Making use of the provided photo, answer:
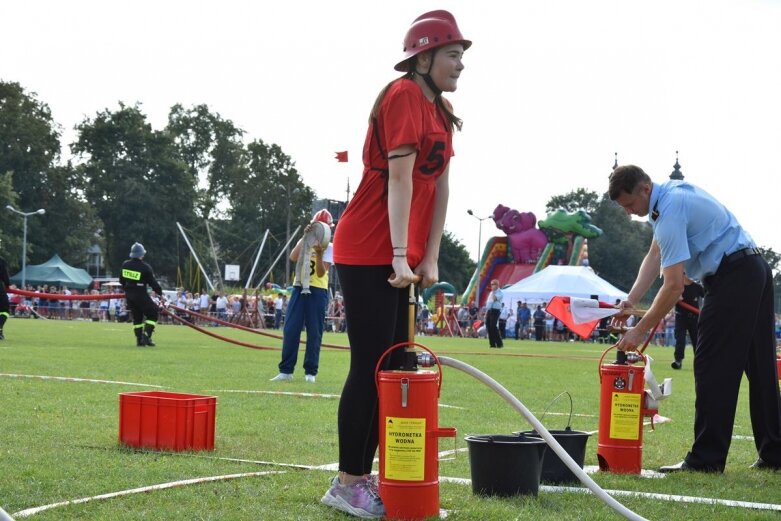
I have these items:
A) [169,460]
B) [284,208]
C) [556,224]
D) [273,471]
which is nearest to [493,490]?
[273,471]

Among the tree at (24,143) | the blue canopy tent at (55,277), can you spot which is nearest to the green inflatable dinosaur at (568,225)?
the blue canopy tent at (55,277)

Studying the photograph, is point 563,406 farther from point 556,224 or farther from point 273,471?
point 556,224

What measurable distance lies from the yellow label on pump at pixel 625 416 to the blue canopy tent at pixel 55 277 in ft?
198

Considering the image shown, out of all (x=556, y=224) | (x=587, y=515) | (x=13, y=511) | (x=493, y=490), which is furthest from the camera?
(x=556, y=224)

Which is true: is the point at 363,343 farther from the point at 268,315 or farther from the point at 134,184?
the point at 134,184

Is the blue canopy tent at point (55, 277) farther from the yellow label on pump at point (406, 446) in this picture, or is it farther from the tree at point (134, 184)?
the yellow label on pump at point (406, 446)

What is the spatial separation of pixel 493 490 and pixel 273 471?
121 centimetres

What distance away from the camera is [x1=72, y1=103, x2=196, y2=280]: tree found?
84.4m

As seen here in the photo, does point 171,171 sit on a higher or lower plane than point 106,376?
higher

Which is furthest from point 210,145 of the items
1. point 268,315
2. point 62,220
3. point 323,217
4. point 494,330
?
point 323,217

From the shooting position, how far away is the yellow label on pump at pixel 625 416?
615cm

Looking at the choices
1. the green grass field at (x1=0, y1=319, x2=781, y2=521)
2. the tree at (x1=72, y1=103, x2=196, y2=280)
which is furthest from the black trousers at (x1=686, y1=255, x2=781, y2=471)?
the tree at (x1=72, y1=103, x2=196, y2=280)

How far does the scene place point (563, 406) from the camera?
1038 centimetres

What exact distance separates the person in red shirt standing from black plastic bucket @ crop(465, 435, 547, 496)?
59 centimetres
